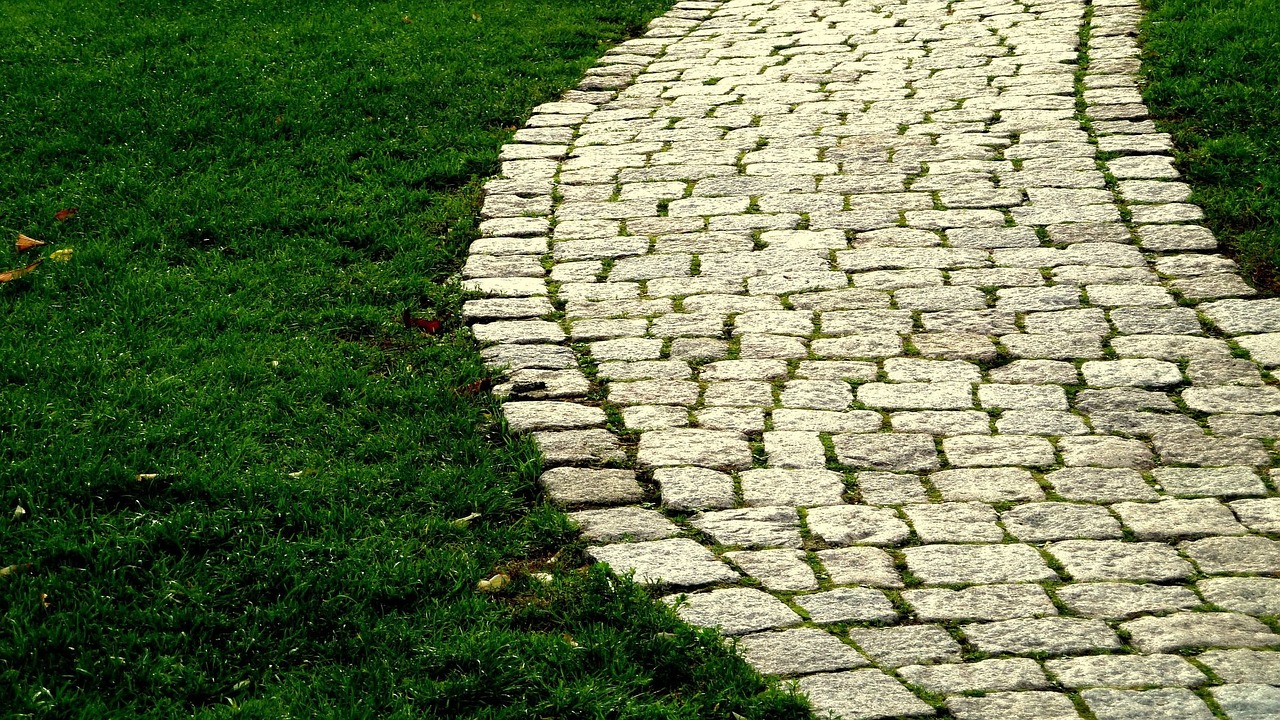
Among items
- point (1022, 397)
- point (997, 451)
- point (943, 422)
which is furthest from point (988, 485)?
point (1022, 397)

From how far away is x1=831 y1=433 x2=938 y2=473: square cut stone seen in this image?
14.7ft

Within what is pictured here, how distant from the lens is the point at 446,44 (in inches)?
349

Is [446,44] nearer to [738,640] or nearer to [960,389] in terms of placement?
[960,389]

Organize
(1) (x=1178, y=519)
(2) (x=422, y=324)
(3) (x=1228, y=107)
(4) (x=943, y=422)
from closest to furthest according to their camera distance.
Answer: (1) (x=1178, y=519) < (4) (x=943, y=422) < (2) (x=422, y=324) < (3) (x=1228, y=107)

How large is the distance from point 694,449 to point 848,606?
1.02 meters

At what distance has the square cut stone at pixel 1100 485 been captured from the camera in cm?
422

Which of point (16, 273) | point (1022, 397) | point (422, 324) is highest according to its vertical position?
point (16, 273)

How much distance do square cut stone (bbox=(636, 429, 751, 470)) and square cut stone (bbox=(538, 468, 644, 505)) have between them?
0.46 feet

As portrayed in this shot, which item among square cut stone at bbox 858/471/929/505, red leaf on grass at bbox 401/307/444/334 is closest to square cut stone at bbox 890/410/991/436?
square cut stone at bbox 858/471/929/505

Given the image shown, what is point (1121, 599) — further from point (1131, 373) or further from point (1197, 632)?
point (1131, 373)

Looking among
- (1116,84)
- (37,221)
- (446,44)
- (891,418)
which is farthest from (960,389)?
(446,44)

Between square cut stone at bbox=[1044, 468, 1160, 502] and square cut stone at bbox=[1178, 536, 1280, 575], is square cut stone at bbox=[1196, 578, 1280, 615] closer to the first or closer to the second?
square cut stone at bbox=[1178, 536, 1280, 575]

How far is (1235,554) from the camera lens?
388 centimetres

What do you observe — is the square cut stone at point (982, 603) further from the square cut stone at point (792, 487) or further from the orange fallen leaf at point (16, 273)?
the orange fallen leaf at point (16, 273)
